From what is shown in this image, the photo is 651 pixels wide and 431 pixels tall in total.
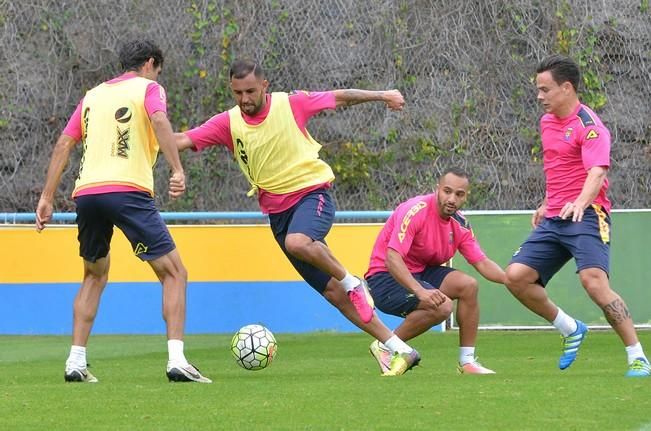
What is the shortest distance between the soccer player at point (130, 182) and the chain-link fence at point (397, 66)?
6.22m

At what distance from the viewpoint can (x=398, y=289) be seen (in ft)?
29.8

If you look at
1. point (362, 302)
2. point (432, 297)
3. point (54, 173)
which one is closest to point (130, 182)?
point (54, 173)

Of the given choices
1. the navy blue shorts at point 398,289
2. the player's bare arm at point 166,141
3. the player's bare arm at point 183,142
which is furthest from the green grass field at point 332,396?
the player's bare arm at point 183,142

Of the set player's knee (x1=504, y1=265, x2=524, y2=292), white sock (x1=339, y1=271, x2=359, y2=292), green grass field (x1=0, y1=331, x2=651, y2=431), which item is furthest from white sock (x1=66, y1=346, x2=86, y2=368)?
player's knee (x1=504, y1=265, x2=524, y2=292)

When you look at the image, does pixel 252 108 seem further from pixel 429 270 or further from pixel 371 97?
pixel 429 270

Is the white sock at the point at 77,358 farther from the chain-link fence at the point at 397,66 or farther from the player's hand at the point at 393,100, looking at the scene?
the chain-link fence at the point at 397,66

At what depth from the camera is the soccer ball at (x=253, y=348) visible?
28.2ft

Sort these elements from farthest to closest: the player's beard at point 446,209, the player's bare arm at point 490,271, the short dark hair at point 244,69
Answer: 1. the player's bare arm at point 490,271
2. the player's beard at point 446,209
3. the short dark hair at point 244,69

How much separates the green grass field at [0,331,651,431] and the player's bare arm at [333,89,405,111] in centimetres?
174

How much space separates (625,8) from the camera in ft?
47.4

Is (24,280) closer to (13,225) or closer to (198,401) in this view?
(13,225)

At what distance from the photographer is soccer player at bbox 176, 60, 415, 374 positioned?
8.54 metres

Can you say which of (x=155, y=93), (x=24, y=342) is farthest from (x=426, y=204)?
(x=24, y=342)

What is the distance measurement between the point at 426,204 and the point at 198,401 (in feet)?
9.64
